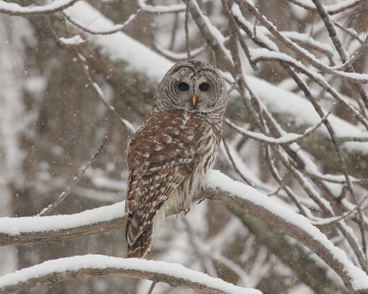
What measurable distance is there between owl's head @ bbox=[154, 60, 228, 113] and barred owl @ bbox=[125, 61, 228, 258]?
0.02 m

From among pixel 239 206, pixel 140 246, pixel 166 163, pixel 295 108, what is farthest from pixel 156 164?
pixel 295 108

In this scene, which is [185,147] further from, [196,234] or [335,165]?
[196,234]

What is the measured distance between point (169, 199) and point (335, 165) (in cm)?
211

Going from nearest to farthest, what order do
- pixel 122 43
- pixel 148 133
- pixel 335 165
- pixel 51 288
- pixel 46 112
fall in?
pixel 148 133 → pixel 335 165 → pixel 122 43 → pixel 51 288 → pixel 46 112

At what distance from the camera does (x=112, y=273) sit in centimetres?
237

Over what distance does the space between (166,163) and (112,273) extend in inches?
63.2

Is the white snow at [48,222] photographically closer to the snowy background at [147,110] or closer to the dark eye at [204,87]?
the snowy background at [147,110]

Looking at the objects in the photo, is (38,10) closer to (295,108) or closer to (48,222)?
(48,222)

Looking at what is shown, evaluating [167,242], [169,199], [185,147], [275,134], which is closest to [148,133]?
[185,147]

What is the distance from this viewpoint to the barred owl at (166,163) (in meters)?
3.70

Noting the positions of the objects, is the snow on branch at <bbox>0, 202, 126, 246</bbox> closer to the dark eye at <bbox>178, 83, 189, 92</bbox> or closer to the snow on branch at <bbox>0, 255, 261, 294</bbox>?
the snow on branch at <bbox>0, 255, 261, 294</bbox>

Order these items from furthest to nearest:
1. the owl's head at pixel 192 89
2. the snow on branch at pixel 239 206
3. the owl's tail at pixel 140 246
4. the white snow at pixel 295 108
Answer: the white snow at pixel 295 108
the owl's head at pixel 192 89
the owl's tail at pixel 140 246
the snow on branch at pixel 239 206

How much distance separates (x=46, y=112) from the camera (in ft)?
27.5

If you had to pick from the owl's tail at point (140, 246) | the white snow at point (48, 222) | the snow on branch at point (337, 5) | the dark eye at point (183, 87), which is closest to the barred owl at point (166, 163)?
the owl's tail at point (140, 246)
